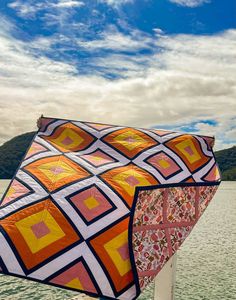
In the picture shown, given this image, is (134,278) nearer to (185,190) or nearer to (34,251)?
(34,251)

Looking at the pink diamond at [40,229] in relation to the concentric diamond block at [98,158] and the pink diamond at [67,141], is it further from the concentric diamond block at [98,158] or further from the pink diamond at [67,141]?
the pink diamond at [67,141]

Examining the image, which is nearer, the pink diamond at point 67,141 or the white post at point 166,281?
the white post at point 166,281

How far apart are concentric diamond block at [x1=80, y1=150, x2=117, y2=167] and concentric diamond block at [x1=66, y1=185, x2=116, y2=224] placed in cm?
Result: 69

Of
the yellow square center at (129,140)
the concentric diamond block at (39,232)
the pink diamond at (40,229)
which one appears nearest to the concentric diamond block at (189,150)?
the yellow square center at (129,140)

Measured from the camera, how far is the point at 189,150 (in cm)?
596

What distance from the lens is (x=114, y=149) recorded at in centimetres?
588

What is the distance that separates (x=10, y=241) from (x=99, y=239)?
104 centimetres

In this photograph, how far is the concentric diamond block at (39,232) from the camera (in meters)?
3.88

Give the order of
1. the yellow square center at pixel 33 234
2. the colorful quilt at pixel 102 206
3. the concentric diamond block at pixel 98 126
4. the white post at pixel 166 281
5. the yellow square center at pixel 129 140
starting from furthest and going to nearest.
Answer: the concentric diamond block at pixel 98 126 → the yellow square center at pixel 129 140 → the white post at pixel 166 281 → the yellow square center at pixel 33 234 → the colorful quilt at pixel 102 206

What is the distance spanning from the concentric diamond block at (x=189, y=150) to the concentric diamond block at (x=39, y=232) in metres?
2.38

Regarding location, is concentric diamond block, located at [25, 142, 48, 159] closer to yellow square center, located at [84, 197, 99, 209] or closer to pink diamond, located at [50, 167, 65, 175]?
pink diamond, located at [50, 167, 65, 175]

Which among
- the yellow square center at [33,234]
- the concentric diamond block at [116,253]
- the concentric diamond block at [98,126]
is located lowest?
the concentric diamond block at [116,253]

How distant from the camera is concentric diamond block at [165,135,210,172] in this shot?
5.70m

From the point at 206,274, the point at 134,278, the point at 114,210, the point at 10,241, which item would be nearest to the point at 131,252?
the point at 134,278
